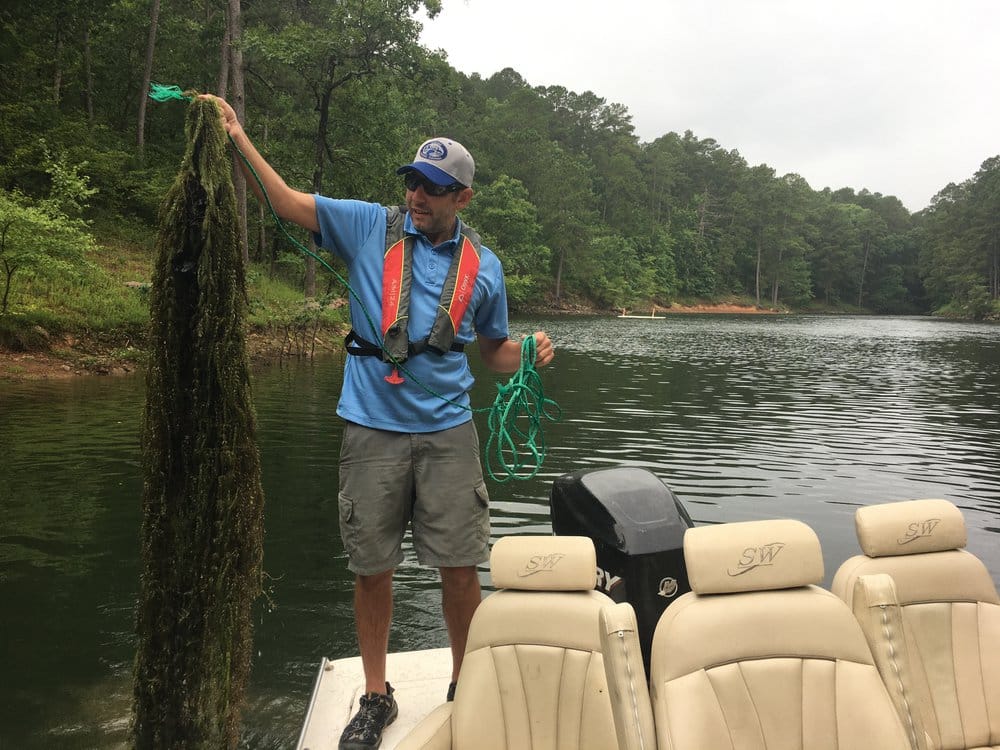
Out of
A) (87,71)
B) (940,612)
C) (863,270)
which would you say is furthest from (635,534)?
(863,270)

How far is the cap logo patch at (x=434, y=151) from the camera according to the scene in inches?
108

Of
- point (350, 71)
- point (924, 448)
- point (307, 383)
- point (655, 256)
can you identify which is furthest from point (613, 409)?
point (655, 256)

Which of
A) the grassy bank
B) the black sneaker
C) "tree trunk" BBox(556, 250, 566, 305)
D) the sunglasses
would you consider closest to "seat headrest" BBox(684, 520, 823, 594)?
the black sneaker

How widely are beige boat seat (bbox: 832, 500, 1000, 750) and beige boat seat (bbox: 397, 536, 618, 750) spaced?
1.15 meters

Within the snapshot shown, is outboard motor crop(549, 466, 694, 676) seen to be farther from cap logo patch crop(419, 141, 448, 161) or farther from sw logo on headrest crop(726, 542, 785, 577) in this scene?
cap logo patch crop(419, 141, 448, 161)

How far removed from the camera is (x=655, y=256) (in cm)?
8181

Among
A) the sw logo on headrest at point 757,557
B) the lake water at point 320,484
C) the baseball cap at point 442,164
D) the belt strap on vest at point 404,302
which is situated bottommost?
the lake water at point 320,484

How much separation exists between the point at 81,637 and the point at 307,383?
11109 millimetres

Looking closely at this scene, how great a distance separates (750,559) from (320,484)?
245 inches

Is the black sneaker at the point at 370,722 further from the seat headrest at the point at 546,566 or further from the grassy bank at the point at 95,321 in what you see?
the grassy bank at the point at 95,321

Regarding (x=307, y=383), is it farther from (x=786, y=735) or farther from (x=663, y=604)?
(x=786, y=735)

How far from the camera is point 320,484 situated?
7828 mm

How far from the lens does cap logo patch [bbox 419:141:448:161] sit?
9.03 feet

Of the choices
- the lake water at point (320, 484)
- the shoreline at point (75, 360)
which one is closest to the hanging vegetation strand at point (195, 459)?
the lake water at point (320, 484)
